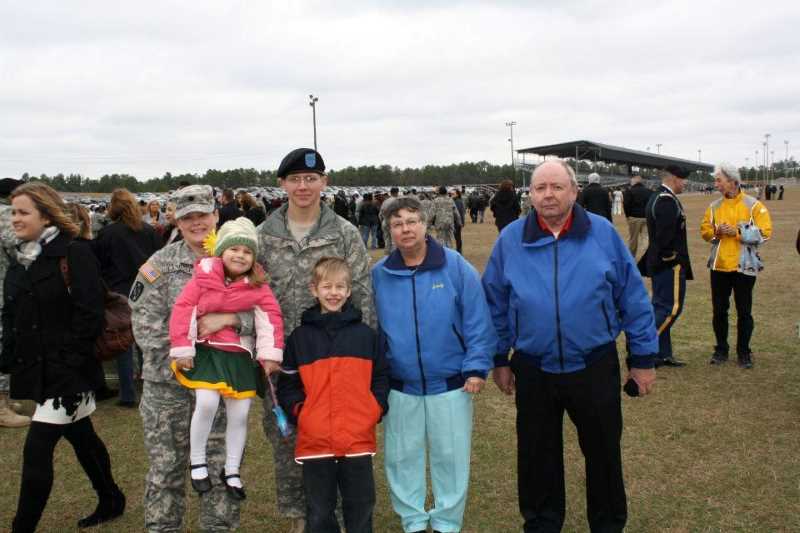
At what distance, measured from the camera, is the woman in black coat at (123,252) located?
19.8ft

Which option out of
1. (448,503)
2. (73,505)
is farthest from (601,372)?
(73,505)

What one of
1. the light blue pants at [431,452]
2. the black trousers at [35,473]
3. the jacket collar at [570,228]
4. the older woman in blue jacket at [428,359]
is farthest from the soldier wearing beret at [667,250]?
the black trousers at [35,473]

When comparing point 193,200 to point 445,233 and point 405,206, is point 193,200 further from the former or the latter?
point 445,233

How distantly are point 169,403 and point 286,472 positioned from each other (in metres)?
0.72

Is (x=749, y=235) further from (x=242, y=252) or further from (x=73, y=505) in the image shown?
(x=73, y=505)

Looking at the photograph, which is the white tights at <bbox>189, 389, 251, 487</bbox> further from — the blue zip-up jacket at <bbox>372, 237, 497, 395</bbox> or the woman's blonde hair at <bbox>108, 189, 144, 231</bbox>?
the woman's blonde hair at <bbox>108, 189, 144, 231</bbox>

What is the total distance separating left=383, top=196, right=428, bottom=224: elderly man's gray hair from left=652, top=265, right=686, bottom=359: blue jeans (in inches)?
160

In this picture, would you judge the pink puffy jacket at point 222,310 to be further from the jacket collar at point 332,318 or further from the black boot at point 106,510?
the black boot at point 106,510

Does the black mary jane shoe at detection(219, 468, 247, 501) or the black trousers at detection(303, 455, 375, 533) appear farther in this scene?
the black mary jane shoe at detection(219, 468, 247, 501)

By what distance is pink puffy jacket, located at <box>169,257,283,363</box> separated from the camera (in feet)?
9.50

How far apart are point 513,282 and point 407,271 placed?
0.51 metres

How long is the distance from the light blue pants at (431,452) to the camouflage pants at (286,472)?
539 mm

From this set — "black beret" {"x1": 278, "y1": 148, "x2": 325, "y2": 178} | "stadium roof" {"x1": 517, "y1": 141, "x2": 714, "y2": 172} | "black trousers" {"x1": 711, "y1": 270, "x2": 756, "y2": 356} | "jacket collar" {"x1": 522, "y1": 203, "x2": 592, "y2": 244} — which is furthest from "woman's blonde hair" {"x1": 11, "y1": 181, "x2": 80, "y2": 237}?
"stadium roof" {"x1": 517, "y1": 141, "x2": 714, "y2": 172}

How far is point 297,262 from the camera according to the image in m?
3.27
